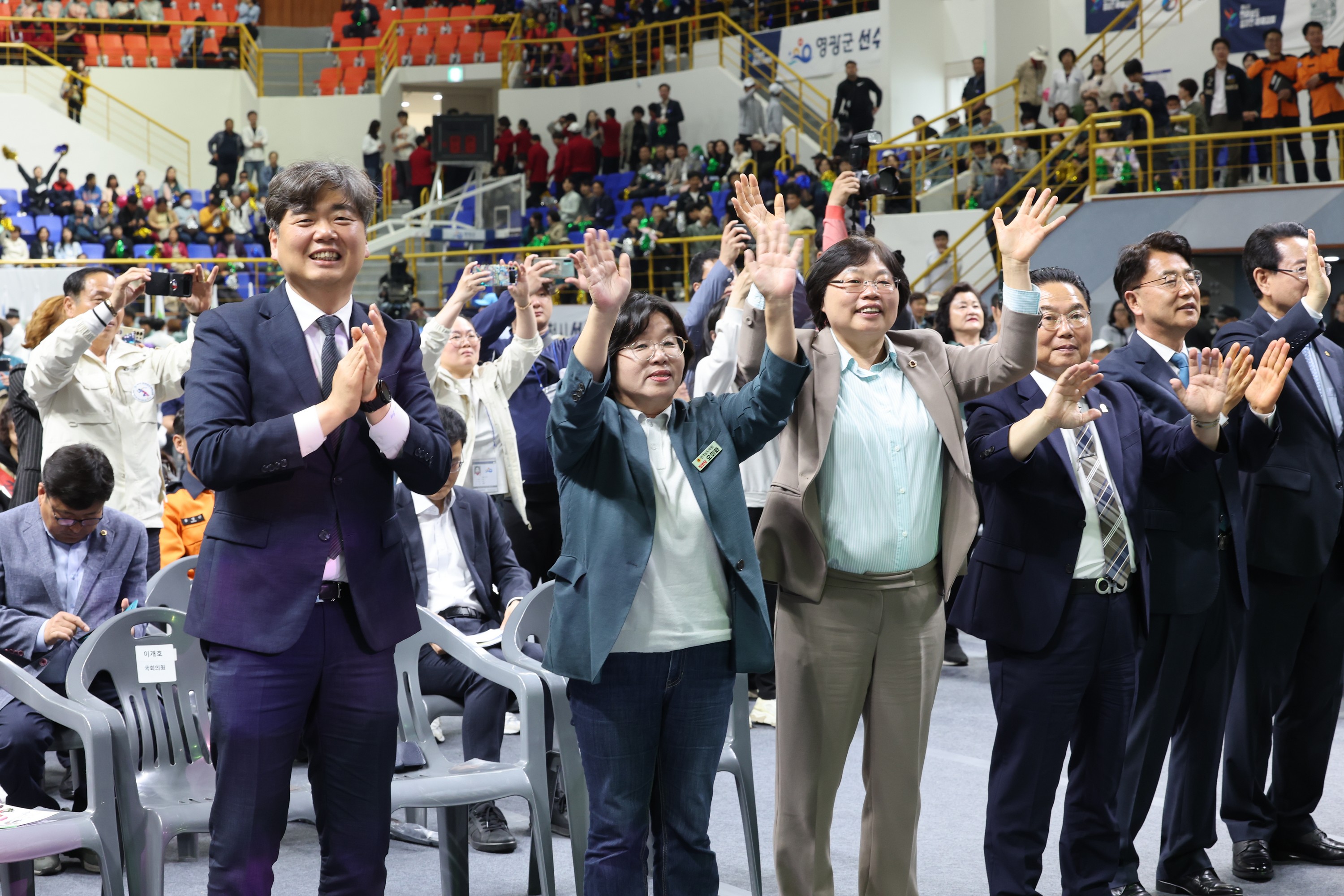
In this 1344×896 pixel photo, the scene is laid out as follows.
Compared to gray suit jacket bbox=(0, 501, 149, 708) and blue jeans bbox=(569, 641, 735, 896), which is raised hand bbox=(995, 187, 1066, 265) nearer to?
blue jeans bbox=(569, 641, 735, 896)

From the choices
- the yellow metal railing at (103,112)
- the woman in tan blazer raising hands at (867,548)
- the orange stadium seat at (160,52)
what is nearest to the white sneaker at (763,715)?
the woman in tan blazer raising hands at (867,548)

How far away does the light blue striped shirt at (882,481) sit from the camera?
2.78 m

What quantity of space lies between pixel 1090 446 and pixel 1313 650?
1208 millimetres

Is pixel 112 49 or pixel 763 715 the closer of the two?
pixel 763 715

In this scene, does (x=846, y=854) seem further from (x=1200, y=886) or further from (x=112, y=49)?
(x=112, y=49)

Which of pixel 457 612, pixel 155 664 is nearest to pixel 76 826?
pixel 155 664

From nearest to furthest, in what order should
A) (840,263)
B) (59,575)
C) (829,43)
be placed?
(840,263)
(59,575)
(829,43)

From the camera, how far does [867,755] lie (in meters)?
2.86

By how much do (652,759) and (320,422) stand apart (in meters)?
0.97

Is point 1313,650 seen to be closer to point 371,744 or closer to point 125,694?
point 371,744

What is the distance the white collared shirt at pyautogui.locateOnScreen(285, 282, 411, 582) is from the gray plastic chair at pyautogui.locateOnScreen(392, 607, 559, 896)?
107 centimetres

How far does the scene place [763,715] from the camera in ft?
16.9

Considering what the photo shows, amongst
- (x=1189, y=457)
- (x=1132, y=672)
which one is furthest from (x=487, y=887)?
(x=1189, y=457)

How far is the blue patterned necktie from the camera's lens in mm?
3326
